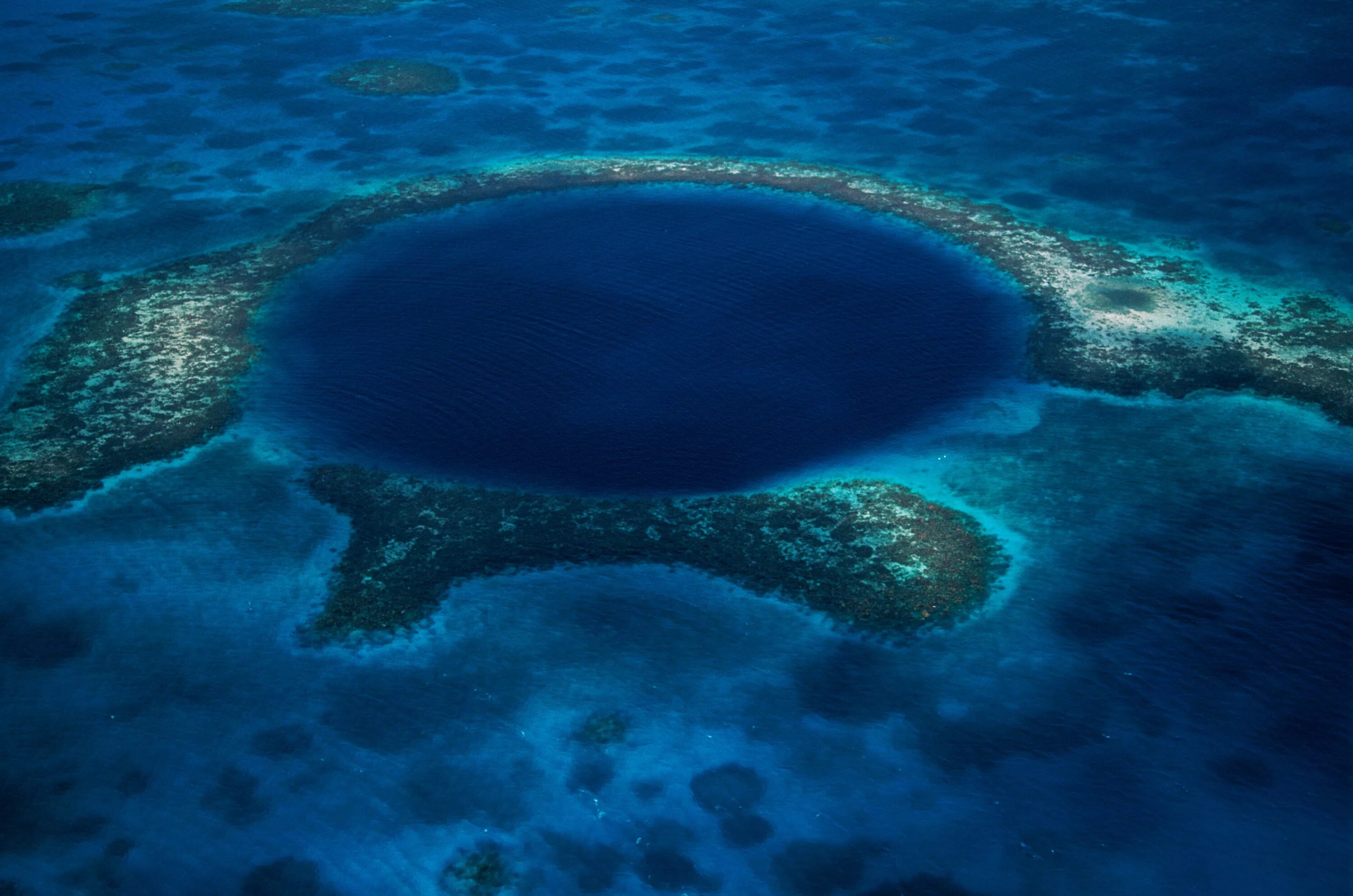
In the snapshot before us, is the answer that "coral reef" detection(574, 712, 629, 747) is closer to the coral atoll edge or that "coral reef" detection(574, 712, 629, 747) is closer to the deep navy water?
the coral atoll edge

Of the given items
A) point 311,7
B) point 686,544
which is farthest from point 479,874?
point 311,7

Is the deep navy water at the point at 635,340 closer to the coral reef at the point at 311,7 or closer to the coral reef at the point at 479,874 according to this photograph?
the coral reef at the point at 479,874

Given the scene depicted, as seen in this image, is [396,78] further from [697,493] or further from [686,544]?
[686,544]

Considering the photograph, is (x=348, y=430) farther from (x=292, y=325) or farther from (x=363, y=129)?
(x=363, y=129)

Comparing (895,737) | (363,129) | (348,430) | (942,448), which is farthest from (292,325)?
(895,737)

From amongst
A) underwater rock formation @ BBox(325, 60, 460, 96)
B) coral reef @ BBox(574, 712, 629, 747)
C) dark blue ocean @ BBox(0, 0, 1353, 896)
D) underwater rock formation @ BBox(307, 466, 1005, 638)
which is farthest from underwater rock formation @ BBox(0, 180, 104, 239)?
coral reef @ BBox(574, 712, 629, 747)

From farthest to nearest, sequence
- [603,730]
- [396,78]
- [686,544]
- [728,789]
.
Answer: [396,78] < [686,544] < [603,730] < [728,789]
